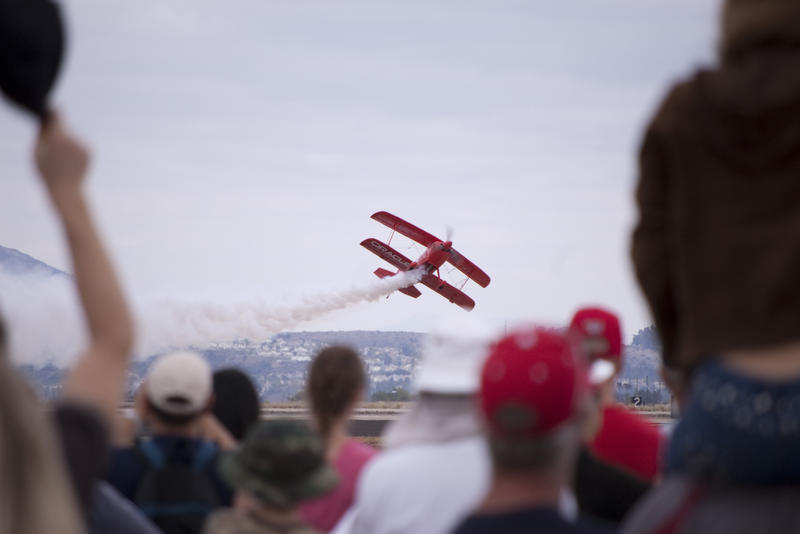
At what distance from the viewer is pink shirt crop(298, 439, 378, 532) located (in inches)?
181

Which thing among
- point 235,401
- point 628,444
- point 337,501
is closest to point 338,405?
point 337,501

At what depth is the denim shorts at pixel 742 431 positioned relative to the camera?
2301 mm

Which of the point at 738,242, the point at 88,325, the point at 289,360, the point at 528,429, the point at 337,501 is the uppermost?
the point at 738,242

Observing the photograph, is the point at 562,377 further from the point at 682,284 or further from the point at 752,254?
the point at 752,254

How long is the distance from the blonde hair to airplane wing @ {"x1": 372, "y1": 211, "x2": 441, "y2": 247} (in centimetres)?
3770

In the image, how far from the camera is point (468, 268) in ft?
134

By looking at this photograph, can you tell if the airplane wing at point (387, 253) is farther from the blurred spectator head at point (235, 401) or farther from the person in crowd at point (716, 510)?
the person in crowd at point (716, 510)

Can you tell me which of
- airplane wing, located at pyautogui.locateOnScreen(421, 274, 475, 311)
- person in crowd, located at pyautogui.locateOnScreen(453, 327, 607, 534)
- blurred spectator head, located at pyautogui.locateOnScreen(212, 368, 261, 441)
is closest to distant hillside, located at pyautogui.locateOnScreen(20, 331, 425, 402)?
airplane wing, located at pyautogui.locateOnScreen(421, 274, 475, 311)

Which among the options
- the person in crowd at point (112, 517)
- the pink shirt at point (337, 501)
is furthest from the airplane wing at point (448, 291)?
the person in crowd at point (112, 517)

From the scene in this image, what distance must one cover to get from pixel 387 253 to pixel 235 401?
3310 centimetres

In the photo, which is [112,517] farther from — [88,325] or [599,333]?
[599,333]

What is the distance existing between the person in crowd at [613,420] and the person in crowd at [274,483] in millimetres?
1477

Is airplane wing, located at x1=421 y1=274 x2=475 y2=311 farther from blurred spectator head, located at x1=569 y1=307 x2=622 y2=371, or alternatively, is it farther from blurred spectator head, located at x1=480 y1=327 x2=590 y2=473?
blurred spectator head, located at x1=480 y1=327 x2=590 y2=473

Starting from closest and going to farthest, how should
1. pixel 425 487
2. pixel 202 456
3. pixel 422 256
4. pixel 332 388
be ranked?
pixel 425 487
pixel 202 456
pixel 332 388
pixel 422 256
